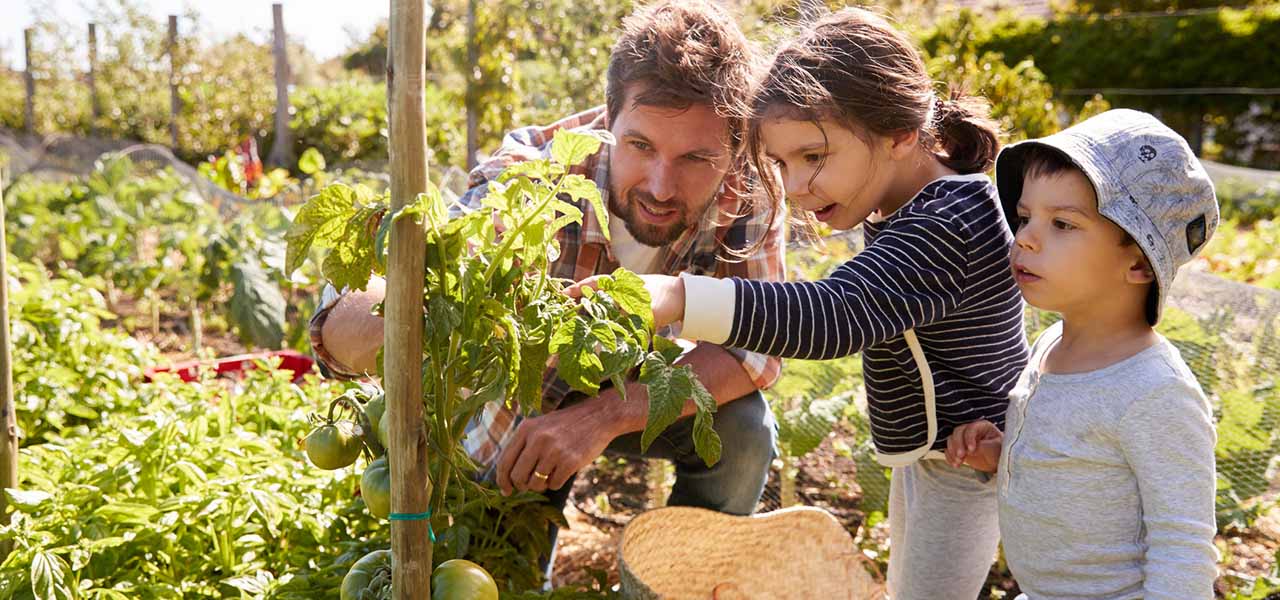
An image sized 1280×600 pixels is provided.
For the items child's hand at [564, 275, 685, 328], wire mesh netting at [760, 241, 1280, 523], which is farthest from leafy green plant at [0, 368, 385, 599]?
wire mesh netting at [760, 241, 1280, 523]

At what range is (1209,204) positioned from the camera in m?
1.33

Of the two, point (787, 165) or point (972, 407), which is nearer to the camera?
point (787, 165)

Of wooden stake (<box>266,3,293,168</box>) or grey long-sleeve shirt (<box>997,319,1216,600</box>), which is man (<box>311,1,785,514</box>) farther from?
wooden stake (<box>266,3,293,168</box>)

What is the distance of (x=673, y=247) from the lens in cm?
202

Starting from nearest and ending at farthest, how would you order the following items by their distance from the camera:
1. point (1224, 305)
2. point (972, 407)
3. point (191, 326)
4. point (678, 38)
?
point (972, 407)
point (678, 38)
point (1224, 305)
point (191, 326)

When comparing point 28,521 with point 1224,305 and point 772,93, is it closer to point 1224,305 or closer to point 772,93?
point 772,93

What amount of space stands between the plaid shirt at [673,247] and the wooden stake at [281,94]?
23.3 ft

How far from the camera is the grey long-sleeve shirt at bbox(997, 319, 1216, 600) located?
126 centimetres

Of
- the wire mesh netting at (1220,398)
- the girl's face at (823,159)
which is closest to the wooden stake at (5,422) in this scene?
the girl's face at (823,159)

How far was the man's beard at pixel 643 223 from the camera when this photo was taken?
6.17 ft

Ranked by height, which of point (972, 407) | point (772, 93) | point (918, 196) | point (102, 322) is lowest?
point (102, 322)

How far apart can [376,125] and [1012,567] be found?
456 inches

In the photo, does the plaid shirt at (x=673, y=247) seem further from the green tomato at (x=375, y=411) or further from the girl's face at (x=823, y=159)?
the green tomato at (x=375, y=411)

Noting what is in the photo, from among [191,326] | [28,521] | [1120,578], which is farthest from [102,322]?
[1120,578]
